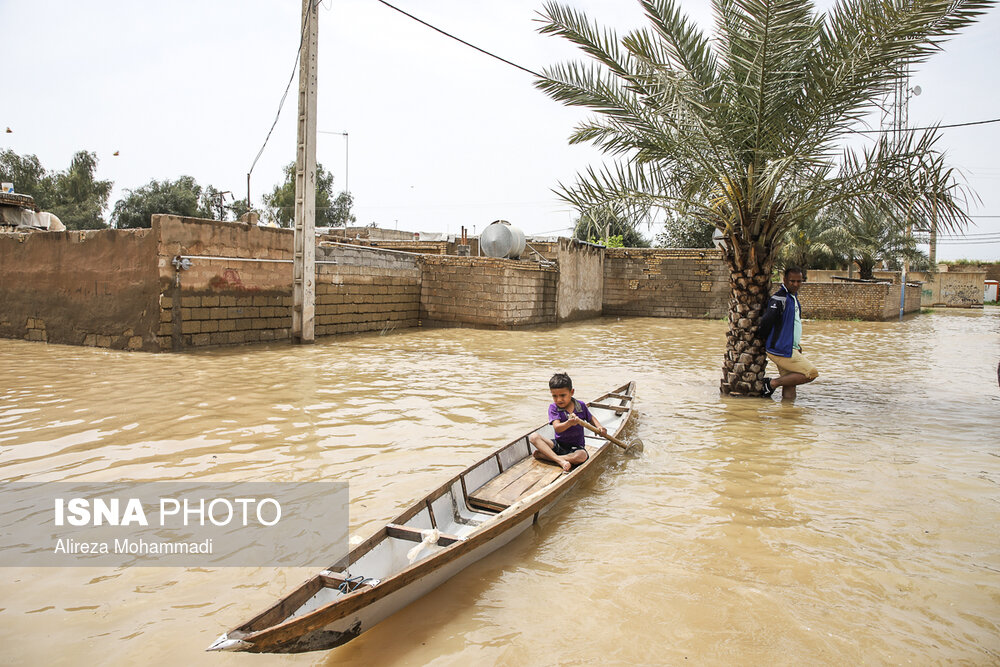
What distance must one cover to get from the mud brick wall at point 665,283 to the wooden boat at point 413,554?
62.4ft

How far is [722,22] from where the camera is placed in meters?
7.60

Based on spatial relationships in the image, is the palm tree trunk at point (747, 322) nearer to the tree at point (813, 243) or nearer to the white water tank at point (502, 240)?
the white water tank at point (502, 240)

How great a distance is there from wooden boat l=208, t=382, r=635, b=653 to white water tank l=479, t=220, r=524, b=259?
13649mm

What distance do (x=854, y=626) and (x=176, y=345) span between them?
1040 centimetres

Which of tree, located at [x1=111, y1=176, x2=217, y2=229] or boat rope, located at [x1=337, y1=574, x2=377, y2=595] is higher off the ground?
tree, located at [x1=111, y1=176, x2=217, y2=229]

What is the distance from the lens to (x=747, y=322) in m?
8.23

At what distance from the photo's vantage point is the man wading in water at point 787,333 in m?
7.75

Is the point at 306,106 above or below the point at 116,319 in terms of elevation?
above

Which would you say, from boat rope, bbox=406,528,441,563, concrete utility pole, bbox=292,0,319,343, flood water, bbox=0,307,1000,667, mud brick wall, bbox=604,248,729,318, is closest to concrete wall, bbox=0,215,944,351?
concrete utility pole, bbox=292,0,319,343

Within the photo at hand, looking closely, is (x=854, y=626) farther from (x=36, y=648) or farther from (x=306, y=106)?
(x=306, y=106)

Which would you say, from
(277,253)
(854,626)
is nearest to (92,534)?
(854,626)

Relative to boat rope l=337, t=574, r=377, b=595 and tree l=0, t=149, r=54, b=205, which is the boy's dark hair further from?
tree l=0, t=149, r=54, b=205

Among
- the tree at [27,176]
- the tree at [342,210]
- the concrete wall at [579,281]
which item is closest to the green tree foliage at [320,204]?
the tree at [342,210]

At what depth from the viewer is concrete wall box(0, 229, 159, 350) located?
10477 mm
